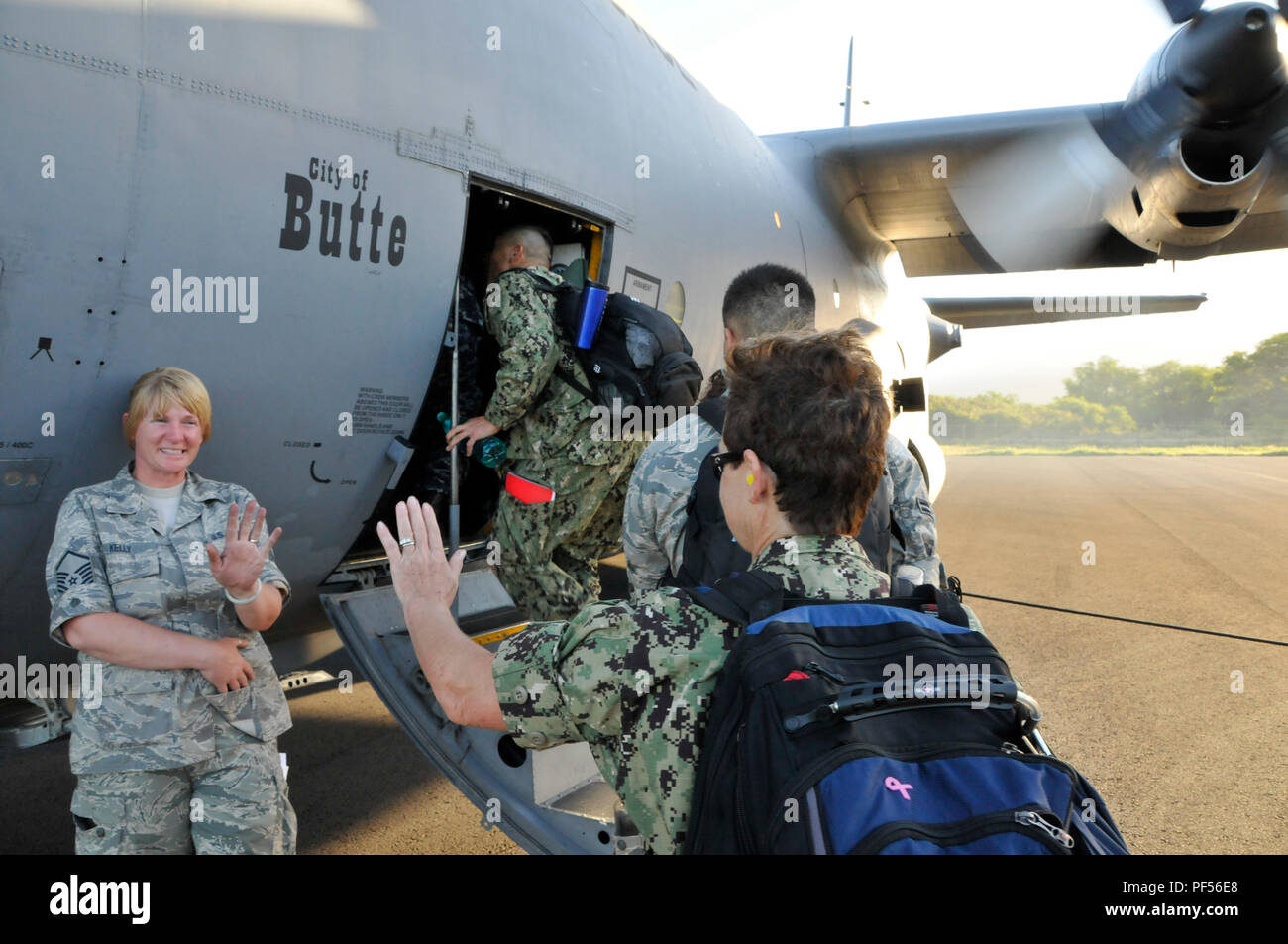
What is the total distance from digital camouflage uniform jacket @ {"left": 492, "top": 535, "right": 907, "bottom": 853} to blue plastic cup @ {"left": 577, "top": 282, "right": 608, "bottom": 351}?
215cm

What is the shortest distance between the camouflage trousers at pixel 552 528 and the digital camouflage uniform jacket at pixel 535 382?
0.07 meters

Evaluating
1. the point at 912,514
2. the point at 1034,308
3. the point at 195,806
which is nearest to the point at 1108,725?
the point at 912,514

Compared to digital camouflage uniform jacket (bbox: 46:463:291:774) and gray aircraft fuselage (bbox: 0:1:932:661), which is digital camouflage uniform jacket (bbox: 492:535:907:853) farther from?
gray aircraft fuselage (bbox: 0:1:932:661)

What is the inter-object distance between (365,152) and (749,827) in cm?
246

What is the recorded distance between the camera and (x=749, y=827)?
42.6 inches

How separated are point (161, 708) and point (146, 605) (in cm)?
27

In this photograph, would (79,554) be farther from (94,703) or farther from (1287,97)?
(1287,97)

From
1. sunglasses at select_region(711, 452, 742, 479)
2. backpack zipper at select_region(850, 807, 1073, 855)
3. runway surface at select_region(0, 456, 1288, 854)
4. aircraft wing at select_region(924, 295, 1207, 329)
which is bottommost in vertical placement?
runway surface at select_region(0, 456, 1288, 854)

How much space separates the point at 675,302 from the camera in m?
4.40

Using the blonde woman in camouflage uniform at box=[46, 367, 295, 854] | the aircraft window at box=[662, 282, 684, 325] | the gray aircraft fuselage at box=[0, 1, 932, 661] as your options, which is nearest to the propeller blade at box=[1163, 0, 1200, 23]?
the aircraft window at box=[662, 282, 684, 325]

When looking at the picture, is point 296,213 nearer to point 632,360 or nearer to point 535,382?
point 535,382

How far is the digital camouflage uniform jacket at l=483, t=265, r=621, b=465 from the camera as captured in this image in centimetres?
325

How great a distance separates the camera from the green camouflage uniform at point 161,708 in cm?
221
